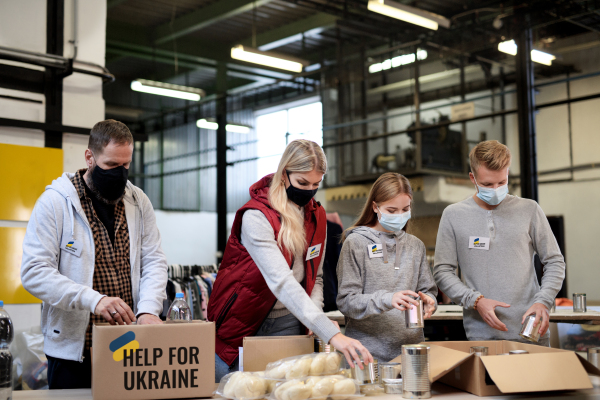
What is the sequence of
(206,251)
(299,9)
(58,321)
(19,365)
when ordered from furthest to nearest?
(206,251)
(299,9)
(19,365)
(58,321)

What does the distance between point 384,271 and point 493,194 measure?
1.87 ft

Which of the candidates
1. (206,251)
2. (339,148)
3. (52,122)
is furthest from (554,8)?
(206,251)

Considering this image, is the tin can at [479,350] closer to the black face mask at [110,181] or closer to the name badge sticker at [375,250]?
the name badge sticker at [375,250]

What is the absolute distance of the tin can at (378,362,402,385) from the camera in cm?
168

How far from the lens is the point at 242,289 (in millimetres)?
1862

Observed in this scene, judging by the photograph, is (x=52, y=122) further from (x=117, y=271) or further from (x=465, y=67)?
(x=465, y=67)

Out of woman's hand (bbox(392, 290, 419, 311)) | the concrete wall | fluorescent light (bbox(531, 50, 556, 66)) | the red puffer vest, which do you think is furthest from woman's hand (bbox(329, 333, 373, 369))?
fluorescent light (bbox(531, 50, 556, 66))

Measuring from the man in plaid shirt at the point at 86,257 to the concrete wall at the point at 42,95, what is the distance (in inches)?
108

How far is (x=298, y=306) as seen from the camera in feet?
5.46

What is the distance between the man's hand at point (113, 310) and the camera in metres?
1.74

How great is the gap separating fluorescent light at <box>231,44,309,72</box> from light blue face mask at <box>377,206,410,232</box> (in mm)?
6344

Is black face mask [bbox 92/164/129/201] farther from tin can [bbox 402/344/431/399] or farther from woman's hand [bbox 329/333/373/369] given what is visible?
tin can [bbox 402/344/431/399]

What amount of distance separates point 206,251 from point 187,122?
335 centimetres

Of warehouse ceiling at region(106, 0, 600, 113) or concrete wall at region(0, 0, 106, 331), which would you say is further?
warehouse ceiling at region(106, 0, 600, 113)
